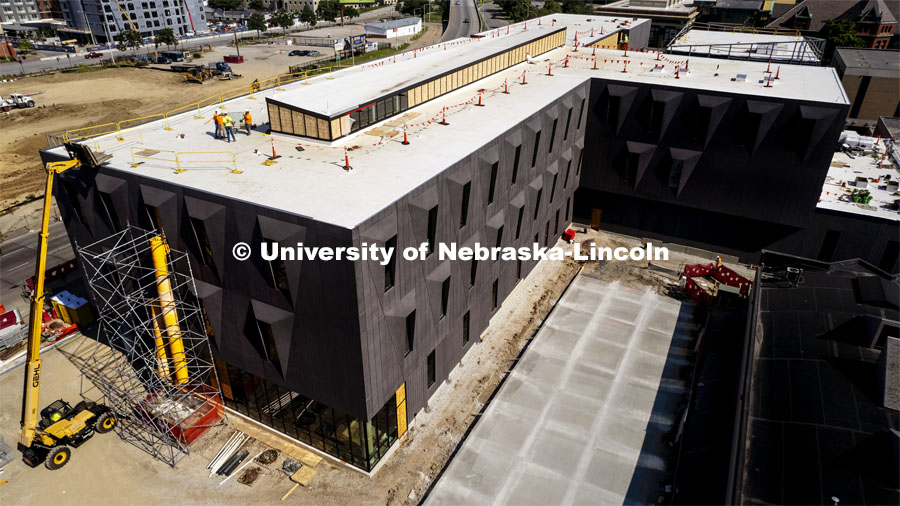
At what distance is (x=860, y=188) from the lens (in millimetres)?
44938

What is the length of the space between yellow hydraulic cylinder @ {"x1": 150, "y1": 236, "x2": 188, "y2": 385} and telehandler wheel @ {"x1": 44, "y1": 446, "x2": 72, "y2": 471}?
607 cm

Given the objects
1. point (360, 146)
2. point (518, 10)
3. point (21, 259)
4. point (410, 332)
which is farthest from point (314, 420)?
point (518, 10)

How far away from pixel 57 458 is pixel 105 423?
8.98 ft

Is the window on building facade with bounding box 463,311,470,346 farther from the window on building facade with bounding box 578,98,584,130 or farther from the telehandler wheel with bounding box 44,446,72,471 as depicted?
the window on building facade with bounding box 578,98,584,130

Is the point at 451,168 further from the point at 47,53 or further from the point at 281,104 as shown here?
the point at 47,53

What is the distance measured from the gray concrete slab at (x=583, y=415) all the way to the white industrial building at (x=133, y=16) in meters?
175

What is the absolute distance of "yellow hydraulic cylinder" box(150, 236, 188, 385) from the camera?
2708 centimetres

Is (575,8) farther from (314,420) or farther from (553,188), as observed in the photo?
(314,420)

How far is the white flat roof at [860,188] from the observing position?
41.9 m

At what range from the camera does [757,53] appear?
221 ft

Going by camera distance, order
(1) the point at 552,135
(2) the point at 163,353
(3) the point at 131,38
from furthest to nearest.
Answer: (3) the point at 131,38, (1) the point at 552,135, (2) the point at 163,353

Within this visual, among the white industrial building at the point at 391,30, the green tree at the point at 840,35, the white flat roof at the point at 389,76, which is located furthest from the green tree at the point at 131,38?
the green tree at the point at 840,35

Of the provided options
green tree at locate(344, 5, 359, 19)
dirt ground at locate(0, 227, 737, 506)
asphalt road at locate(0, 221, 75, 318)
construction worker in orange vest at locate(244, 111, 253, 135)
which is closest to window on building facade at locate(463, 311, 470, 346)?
dirt ground at locate(0, 227, 737, 506)

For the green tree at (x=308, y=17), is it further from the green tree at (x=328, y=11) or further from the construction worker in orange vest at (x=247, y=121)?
the construction worker in orange vest at (x=247, y=121)
